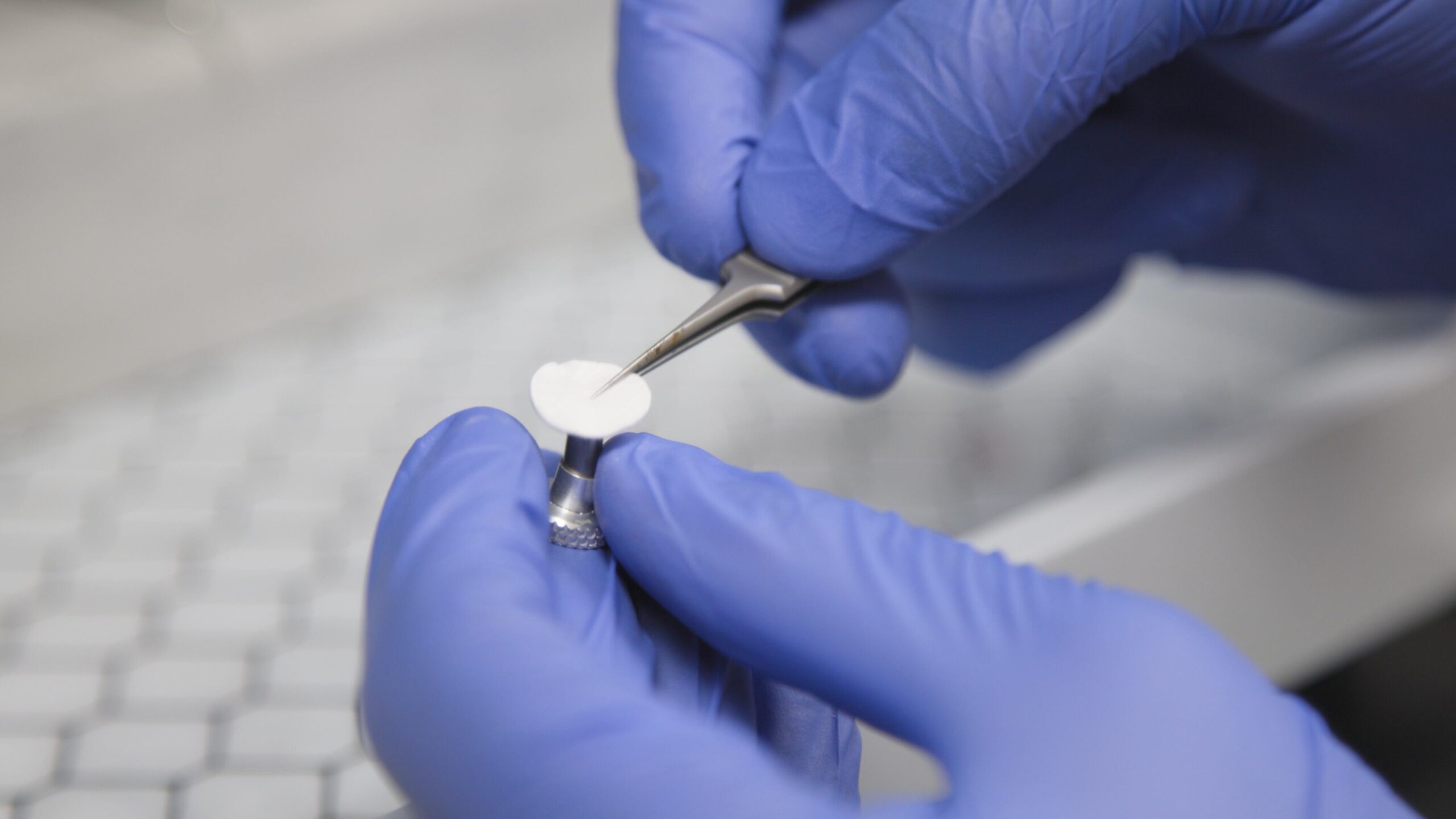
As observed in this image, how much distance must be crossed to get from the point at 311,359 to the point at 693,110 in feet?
1.95

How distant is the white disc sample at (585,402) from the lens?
47 cm

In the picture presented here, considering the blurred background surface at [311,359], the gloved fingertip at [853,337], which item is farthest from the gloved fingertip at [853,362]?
the blurred background surface at [311,359]

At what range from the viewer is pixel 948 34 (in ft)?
2.10

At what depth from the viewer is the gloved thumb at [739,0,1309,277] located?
631 mm

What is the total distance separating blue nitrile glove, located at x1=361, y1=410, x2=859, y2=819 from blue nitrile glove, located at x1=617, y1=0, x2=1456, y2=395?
279 mm

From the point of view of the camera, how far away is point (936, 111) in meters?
0.64

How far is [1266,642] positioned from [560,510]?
615 mm

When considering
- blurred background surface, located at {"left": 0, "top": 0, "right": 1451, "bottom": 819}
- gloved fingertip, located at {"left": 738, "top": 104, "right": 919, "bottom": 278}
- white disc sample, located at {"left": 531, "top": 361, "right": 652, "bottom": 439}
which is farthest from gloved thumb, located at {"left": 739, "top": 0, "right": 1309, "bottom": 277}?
blurred background surface, located at {"left": 0, "top": 0, "right": 1451, "bottom": 819}

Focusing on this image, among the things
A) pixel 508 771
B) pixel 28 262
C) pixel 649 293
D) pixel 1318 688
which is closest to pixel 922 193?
pixel 508 771

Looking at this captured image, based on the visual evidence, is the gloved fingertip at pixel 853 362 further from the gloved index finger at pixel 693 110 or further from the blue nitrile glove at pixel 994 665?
the blue nitrile glove at pixel 994 665

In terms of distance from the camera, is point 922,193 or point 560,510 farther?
point 922,193

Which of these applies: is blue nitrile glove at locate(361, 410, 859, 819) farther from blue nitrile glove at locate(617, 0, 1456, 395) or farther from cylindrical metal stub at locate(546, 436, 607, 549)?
blue nitrile glove at locate(617, 0, 1456, 395)

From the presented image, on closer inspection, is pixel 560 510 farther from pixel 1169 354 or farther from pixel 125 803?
pixel 1169 354

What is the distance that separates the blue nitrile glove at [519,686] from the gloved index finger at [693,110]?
0.80 feet
